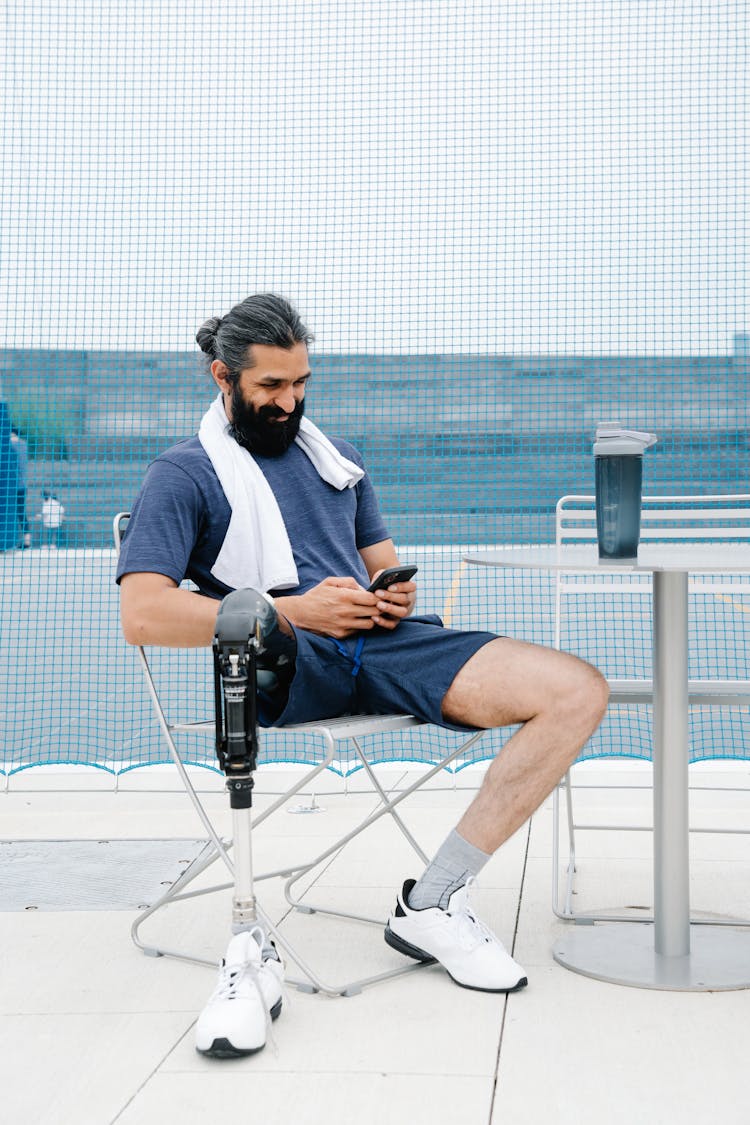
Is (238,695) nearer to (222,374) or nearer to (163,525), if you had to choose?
(163,525)

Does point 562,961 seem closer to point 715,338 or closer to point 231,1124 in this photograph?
point 231,1124

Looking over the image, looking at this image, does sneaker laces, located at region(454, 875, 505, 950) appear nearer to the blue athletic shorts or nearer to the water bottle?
the blue athletic shorts

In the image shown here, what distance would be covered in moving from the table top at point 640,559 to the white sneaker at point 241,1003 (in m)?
0.80

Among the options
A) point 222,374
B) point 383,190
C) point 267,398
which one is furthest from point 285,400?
point 383,190

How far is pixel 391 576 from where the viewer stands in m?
2.34

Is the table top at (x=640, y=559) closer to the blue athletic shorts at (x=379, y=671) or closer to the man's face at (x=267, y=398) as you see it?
the blue athletic shorts at (x=379, y=671)

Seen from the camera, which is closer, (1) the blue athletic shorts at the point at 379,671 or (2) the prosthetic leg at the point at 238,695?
(2) the prosthetic leg at the point at 238,695

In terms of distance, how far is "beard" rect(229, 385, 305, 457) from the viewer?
257 centimetres

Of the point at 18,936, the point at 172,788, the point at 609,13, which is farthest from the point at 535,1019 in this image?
the point at 609,13

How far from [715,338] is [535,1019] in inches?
163

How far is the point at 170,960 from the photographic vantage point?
242 cm

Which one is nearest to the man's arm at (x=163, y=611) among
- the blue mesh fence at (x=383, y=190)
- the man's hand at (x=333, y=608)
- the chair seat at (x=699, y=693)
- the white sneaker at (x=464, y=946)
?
the man's hand at (x=333, y=608)

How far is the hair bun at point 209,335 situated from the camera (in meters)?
2.65

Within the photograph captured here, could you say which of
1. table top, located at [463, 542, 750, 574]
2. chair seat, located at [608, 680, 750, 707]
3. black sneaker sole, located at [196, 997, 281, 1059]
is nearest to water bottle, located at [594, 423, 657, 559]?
table top, located at [463, 542, 750, 574]
